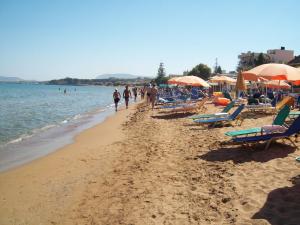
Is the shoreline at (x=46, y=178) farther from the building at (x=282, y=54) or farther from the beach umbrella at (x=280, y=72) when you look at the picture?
the building at (x=282, y=54)

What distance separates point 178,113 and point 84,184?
33.2 feet

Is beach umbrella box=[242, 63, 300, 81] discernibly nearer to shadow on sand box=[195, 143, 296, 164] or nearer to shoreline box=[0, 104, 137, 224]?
shadow on sand box=[195, 143, 296, 164]

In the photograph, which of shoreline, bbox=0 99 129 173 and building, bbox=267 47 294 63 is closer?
shoreline, bbox=0 99 129 173

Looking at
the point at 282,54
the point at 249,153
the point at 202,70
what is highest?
the point at 282,54

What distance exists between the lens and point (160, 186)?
18.8 ft

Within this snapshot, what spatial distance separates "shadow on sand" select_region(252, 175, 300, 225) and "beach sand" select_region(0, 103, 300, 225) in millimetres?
11

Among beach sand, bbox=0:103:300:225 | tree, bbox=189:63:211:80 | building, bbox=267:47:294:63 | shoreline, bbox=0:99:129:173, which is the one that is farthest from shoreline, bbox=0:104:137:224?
building, bbox=267:47:294:63

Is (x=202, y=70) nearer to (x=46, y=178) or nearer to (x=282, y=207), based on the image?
(x=46, y=178)

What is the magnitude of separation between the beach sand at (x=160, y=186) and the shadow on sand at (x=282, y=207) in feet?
0.04

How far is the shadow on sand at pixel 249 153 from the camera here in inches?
264

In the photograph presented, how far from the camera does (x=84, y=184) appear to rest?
6328 millimetres

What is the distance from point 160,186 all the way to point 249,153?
239cm

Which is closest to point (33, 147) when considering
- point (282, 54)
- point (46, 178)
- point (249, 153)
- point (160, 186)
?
point (46, 178)

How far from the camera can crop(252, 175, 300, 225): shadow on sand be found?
4031 millimetres
